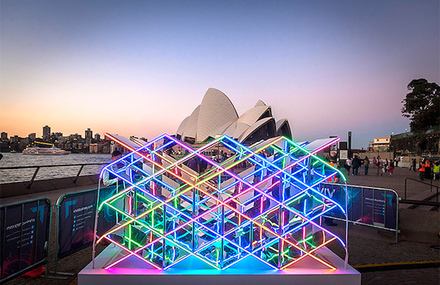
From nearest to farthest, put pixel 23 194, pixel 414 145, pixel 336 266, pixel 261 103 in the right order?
pixel 336 266 → pixel 23 194 → pixel 414 145 → pixel 261 103

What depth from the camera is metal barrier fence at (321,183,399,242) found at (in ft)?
19.2

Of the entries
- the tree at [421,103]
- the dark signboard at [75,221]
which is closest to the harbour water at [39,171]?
the dark signboard at [75,221]

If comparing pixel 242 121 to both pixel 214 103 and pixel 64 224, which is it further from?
pixel 64 224

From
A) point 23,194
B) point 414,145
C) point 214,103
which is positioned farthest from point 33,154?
point 414,145

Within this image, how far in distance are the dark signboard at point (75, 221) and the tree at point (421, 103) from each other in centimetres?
4902

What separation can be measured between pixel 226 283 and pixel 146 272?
2.47 ft

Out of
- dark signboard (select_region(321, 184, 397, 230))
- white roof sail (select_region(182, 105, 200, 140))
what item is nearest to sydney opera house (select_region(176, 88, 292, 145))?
white roof sail (select_region(182, 105, 200, 140))

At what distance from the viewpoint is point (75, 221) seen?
13.8 feet

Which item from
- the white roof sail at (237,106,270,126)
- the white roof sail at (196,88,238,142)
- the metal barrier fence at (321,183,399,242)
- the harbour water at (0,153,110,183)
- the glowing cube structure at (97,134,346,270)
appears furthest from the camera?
the white roof sail at (196,88,238,142)

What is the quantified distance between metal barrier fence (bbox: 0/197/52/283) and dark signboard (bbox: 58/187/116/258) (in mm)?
179

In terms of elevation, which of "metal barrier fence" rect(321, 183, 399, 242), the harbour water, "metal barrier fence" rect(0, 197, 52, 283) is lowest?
the harbour water

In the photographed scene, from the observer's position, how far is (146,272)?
256 centimetres

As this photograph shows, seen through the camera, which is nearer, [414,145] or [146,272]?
[146,272]

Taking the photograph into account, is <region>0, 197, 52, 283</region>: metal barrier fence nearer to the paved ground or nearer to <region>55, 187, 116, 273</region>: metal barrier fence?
<region>55, 187, 116, 273</region>: metal barrier fence
